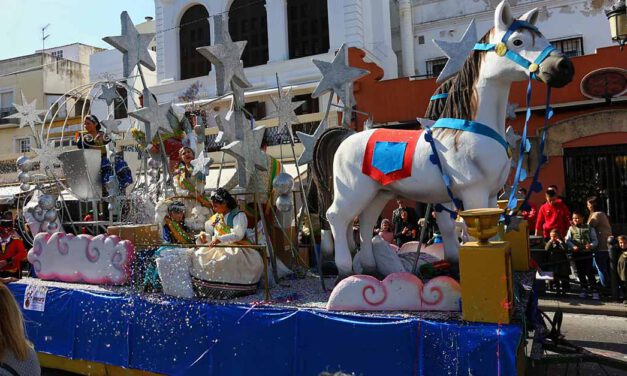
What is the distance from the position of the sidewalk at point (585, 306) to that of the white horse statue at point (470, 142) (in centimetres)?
426

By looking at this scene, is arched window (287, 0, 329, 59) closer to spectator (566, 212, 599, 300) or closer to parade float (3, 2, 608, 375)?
spectator (566, 212, 599, 300)

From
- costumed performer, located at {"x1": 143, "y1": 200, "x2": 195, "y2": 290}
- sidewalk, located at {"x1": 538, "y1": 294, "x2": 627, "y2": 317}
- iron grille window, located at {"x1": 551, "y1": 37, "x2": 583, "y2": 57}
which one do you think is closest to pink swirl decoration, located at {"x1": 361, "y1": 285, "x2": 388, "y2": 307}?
costumed performer, located at {"x1": 143, "y1": 200, "x2": 195, "y2": 290}

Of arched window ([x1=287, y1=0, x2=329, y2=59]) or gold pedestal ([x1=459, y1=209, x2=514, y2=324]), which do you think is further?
arched window ([x1=287, y1=0, x2=329, y2=59])

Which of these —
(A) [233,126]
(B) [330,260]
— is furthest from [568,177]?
(A) [233,126]

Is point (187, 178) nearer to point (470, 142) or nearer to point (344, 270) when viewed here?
point (344, 270)

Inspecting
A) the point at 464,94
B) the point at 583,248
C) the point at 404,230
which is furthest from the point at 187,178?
the point at 583,248

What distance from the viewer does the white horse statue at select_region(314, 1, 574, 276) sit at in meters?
3.59

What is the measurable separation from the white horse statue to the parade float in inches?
0.4

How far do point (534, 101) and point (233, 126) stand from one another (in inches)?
379

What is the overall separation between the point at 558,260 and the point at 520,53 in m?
5.37

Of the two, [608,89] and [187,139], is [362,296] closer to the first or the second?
[187,139]

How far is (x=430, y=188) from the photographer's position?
12.7 feet

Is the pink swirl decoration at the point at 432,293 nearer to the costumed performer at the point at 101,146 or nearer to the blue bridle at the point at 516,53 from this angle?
the blue bridle at the point at 516,53

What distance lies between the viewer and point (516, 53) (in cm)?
361
